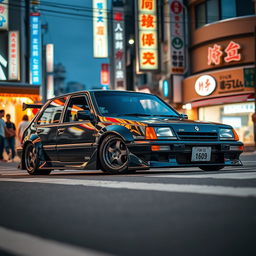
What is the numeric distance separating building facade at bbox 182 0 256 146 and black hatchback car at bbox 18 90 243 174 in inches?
807

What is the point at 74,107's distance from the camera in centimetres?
923

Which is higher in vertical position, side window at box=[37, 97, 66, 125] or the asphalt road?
side window at box=[37, 97, 66, 125]

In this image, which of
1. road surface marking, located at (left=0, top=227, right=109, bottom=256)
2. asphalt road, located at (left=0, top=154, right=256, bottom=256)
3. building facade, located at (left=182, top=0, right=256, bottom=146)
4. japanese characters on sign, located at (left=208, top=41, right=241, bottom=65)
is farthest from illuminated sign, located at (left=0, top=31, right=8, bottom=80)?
road surface marking, located at (left=0, top=227, right=109, bottom=256)

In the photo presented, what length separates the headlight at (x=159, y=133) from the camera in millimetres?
7641

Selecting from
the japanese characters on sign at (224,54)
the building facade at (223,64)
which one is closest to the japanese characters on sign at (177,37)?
the building facade at (223,64)

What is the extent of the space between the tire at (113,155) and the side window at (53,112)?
66.0 inches

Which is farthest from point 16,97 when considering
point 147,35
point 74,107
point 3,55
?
point 74,107

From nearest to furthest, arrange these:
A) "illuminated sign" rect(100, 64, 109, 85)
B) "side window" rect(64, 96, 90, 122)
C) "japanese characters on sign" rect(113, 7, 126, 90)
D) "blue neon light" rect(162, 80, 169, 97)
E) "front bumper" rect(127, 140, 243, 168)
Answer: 1. "front bumper" rect(127, 140, 243, 168)
2. "side window" rect(64, 96, 90, 122)
3. "blue neon light" rect(162, 80, 169, 97)
4. "japanese characters on sign" rect(113, 7, 126, 90)
5. "illuminated sign" rect(100, 64, 109, 85)

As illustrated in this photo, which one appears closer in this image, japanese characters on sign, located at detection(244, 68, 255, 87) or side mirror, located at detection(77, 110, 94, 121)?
side mirror, located at detection(77, 110, 94, 121)

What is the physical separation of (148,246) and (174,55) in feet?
102

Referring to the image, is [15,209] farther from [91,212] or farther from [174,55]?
[174,55]

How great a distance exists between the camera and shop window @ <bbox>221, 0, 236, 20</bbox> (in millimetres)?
31644

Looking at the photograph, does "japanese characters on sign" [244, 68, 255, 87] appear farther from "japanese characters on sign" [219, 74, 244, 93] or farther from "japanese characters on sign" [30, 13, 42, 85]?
"japanese characters on sign" [30, 13, 42, 85]

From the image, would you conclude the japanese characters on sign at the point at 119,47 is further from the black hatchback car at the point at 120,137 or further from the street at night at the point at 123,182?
the black hatchback car at the point at 120,137
